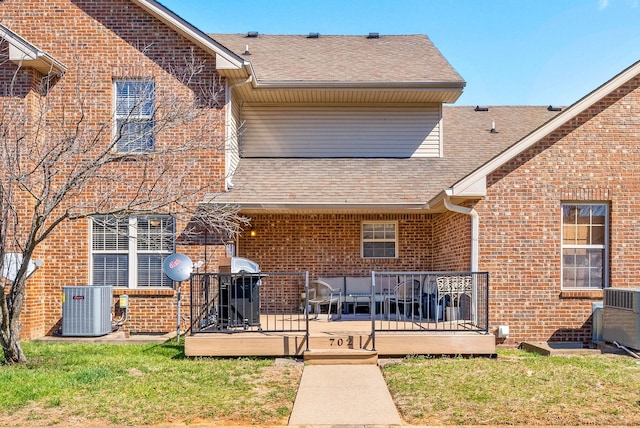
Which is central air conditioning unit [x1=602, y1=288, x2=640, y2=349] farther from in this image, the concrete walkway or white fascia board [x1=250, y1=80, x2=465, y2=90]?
white fascia board [x1=250, y1=80, x2=465, y2=90]

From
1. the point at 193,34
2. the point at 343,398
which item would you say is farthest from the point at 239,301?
the point at 193,34

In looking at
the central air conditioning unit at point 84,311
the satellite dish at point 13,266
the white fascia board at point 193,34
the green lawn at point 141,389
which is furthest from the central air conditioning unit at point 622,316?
the satellite dish at point 13,266

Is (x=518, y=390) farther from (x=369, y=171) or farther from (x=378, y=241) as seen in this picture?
(x=369, y=171)

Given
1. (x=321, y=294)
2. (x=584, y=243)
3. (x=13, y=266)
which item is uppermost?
(x=584, y=243)

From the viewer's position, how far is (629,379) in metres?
8.05

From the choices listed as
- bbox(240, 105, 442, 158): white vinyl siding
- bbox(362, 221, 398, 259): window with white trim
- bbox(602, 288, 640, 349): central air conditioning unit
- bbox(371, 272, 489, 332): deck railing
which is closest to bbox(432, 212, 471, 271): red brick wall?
bbox(371, 272, 489, 332): deck railing

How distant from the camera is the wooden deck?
9789mm

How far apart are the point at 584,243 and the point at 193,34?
8376mm

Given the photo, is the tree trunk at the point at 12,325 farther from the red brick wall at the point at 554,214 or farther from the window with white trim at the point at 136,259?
the red brick wall at the point at 554,214

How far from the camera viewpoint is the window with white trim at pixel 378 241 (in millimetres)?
14258

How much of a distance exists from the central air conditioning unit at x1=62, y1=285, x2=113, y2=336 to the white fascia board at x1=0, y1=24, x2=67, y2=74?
4.06 m

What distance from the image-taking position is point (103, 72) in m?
12.7

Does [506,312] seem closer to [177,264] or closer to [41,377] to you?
[177,264]

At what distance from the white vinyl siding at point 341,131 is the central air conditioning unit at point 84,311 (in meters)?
4.77
